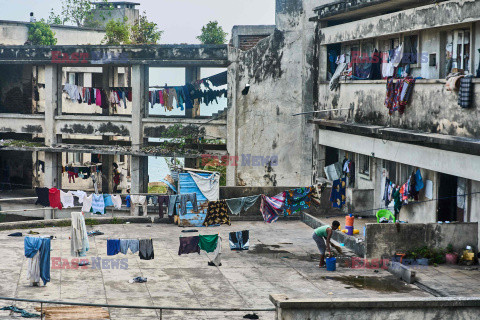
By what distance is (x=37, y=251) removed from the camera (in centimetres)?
1698

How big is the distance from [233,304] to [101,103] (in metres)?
20.4

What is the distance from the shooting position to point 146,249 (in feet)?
63.6

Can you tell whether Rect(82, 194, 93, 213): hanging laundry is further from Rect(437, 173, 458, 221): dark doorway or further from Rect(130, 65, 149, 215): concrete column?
Rect(437, 173, 458, 221): dark doorway

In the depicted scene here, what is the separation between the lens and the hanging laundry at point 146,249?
1928 centimetres

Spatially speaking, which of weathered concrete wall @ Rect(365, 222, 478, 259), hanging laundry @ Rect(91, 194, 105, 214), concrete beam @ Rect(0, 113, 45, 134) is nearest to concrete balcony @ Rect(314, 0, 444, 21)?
weathered concrete wall @ Rect(365, 222, 478, 259)

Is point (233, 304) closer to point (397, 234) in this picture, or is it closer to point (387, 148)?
point (397, 234)

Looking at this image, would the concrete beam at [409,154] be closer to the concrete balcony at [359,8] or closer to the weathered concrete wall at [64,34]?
the concrete balcony at [359,8]

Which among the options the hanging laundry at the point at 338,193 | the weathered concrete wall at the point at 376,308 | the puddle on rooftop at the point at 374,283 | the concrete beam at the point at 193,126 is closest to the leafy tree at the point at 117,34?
the concrete beam at the point at 193,126

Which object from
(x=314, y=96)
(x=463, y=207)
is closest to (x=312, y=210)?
(x=314, y=96)

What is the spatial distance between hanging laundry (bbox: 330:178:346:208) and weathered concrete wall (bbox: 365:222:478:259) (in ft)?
22.1

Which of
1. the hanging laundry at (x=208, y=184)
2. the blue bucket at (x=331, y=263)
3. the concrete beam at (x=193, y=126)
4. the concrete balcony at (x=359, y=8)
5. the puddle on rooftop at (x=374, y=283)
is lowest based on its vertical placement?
the puddle on rooftop at (x=374, y=283)

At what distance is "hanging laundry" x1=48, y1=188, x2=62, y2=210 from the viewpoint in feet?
83.0

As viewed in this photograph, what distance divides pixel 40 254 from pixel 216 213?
29.3ft

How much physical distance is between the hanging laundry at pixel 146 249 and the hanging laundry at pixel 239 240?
8.39ft
